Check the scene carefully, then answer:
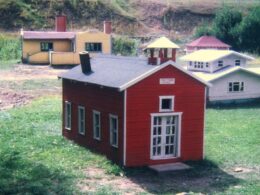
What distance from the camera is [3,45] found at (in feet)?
205

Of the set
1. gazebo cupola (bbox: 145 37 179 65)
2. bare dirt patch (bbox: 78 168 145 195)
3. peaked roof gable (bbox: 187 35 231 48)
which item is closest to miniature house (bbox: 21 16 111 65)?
peaked roof gable (bbox: 187 35 231 48)

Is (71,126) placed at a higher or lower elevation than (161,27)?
lower

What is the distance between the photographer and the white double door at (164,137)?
71.9 feet

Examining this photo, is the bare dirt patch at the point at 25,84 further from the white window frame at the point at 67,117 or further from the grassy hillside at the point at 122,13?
the grassy hillside at the point at 122,13

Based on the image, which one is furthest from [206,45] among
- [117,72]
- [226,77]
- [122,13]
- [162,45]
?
[162,45]

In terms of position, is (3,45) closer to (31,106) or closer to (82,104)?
(31,106)

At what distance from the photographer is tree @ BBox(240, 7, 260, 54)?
231 ft

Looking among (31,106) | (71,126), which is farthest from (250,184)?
(31,106)

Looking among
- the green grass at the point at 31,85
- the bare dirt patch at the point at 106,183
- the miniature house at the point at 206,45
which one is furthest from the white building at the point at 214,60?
the bare dirt patch at the point at 106,183

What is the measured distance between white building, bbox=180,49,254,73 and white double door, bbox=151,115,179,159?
19.5 metres

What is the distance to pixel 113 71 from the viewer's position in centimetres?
2328

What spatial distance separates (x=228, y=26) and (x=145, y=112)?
5482cm

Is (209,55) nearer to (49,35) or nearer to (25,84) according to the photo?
(25,84)

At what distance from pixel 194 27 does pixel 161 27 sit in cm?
614
